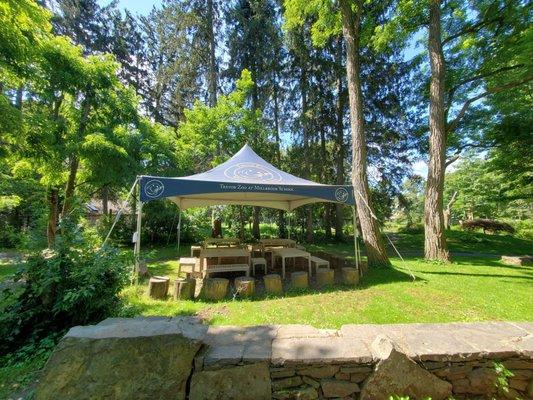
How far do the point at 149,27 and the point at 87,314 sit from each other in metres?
21.0

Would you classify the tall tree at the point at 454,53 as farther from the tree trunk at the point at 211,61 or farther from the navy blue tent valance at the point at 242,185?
the tree trunk at the point at 211,61

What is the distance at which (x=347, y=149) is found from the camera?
16156 millimetres

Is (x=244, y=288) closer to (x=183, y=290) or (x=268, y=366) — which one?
(x=183, y=290)

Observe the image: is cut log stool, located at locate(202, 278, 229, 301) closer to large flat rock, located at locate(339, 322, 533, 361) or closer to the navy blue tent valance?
the navy blue tent valance

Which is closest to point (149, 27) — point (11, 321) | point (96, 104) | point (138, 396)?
point (96, 104)

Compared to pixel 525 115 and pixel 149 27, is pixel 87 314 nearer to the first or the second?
pixel 525 115

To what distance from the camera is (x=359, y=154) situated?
8.21 metres

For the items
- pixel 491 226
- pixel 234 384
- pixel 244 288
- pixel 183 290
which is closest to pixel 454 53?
pixel 244 288

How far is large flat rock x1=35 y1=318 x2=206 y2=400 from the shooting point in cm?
215

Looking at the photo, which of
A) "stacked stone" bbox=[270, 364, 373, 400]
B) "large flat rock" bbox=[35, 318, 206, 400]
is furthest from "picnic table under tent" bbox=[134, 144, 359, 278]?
"stacked stone" bbox=[270, 364, 373, 400]

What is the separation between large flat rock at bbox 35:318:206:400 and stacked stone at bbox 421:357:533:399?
2020 millimetres

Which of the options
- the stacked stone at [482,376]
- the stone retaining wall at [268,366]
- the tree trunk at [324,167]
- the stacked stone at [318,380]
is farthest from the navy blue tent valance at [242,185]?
the tree trunk at [324,167]

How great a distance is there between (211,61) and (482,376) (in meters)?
15.9

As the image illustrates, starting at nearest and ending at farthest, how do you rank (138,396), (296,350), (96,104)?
(138,396)
(296,350)
(96,104)
